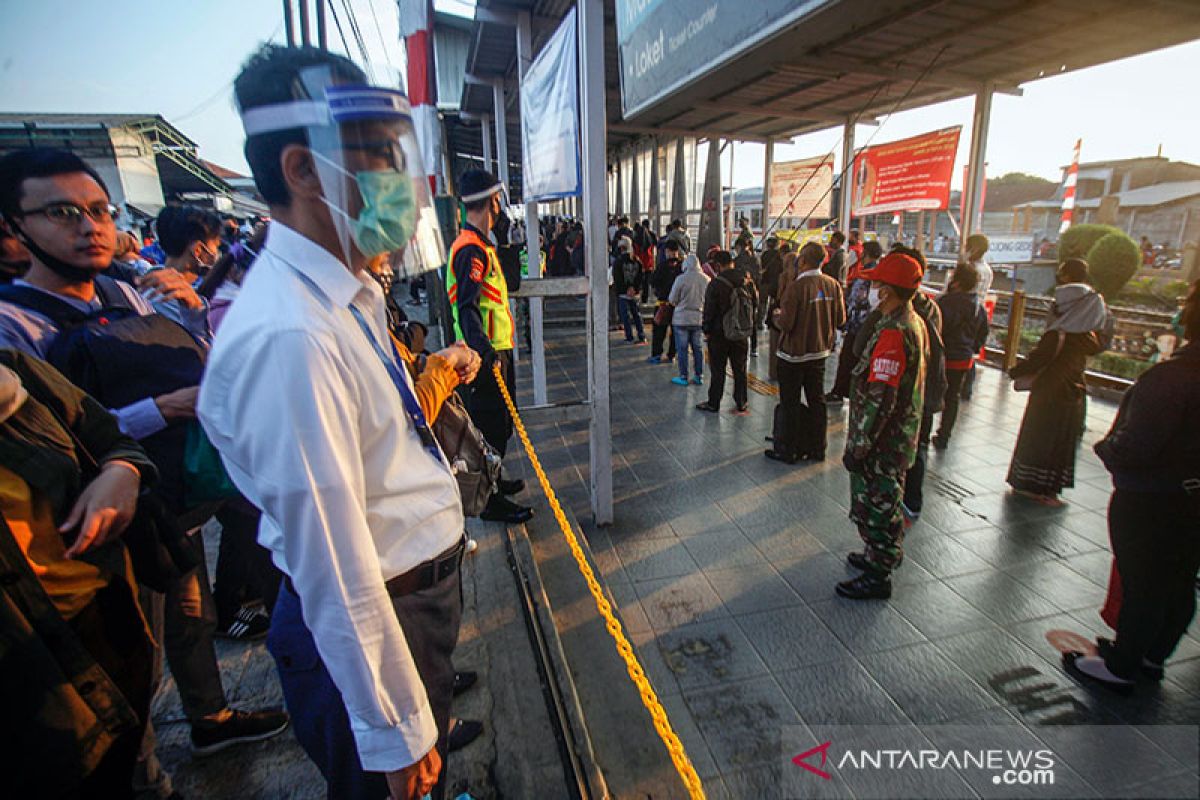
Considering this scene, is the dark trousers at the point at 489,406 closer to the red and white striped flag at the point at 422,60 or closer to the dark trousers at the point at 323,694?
the red and white striped flag at the point at 422,60

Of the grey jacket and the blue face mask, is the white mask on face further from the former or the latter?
the blue face mask

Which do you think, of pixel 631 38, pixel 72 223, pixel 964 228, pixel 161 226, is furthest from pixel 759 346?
pixel 72 223

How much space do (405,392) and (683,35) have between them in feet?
10.4

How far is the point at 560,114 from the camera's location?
388cm

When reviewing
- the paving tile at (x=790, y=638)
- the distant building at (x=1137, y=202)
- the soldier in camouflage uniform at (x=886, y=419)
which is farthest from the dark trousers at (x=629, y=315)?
the distant building at (x=1137, y=202)

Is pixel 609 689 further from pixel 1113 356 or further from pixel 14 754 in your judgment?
pixel 1113 356

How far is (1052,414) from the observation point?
14.4 ft

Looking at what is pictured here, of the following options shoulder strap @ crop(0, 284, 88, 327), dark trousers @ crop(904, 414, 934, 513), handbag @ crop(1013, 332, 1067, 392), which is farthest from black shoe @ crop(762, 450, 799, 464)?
shoulder strap @ crop(0, 284, 88, 327)

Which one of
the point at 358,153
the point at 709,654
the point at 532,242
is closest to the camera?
the point at 358,153

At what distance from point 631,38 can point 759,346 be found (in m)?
6.99

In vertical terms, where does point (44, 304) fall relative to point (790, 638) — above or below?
above

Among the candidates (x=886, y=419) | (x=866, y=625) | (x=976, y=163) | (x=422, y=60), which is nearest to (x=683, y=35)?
(x=422, y=60)

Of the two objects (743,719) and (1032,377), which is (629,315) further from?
(743,719)

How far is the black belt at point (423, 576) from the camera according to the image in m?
1.34
